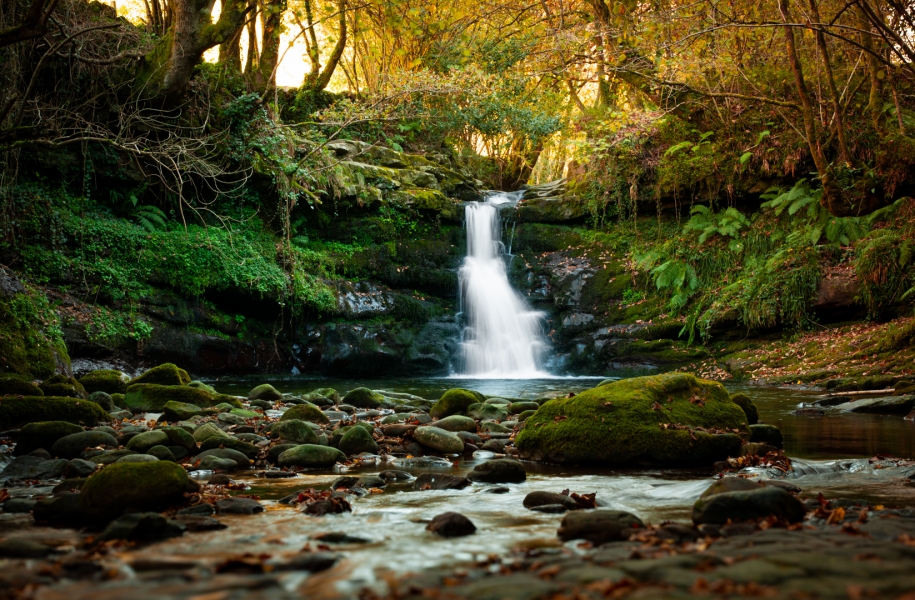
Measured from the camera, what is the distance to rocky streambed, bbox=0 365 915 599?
8.51 ft

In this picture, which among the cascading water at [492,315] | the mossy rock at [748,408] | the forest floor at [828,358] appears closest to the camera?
the mossy rock at [748,408]

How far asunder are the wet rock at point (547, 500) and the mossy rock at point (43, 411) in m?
5.15

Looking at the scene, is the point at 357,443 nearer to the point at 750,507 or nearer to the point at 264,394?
the point at 750,507

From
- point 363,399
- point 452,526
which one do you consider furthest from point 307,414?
point 452,526

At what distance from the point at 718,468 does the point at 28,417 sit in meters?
6.82

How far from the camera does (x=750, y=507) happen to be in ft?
11.7

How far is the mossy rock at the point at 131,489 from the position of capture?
390 centimetres

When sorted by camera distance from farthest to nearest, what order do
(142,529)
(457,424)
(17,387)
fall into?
(17,387) → (457,424) → (142,529)

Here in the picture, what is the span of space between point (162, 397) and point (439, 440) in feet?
15.7

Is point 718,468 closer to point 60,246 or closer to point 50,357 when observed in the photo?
point 50,357

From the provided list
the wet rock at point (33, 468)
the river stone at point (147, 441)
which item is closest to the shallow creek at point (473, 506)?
the river stone at point (147, 441)

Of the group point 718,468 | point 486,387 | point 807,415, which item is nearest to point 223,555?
point 718,468

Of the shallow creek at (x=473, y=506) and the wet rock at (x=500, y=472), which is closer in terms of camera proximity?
the shallow creek at (x=473, y=506)

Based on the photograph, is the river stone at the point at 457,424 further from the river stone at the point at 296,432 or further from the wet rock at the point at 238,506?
the wet rock at the point at 238,506
